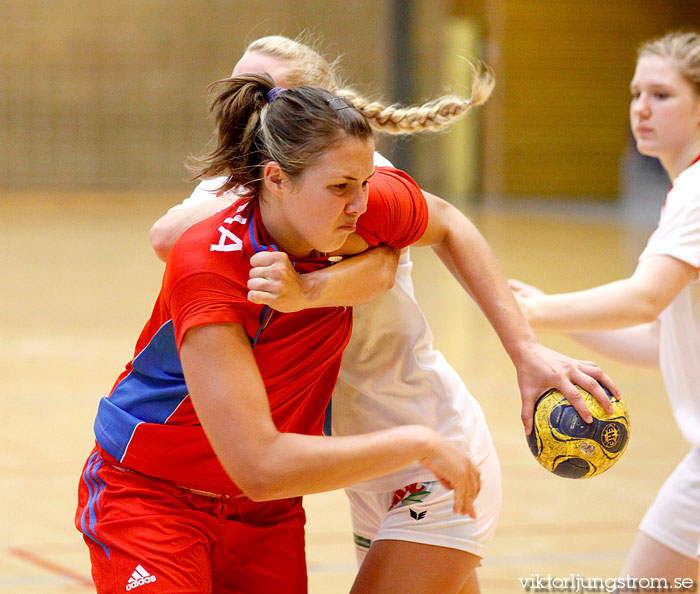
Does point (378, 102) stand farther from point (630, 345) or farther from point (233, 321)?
point (630, 345)

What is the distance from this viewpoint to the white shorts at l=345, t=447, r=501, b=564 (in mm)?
2260

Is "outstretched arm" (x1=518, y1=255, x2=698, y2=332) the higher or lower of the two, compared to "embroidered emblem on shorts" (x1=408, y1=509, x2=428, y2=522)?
higher

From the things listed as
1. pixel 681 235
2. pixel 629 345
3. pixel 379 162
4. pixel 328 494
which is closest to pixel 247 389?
pixel 379 162

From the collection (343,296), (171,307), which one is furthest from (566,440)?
(171,307)

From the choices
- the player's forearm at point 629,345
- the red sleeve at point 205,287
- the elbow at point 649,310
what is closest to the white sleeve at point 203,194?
the red sleeve at point 205,287

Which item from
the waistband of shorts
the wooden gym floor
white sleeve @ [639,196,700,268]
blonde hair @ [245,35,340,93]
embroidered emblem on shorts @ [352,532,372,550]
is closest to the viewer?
the waistband of shorts

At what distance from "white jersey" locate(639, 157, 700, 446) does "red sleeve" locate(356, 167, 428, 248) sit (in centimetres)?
82

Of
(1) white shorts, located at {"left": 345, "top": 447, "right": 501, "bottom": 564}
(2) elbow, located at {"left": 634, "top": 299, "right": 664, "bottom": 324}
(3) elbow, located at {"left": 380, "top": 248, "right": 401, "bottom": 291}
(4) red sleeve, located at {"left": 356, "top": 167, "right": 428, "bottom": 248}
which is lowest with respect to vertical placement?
(1) white shorts, located at {"left": 345, "top": 447, "right": 501, "bottom": 564}

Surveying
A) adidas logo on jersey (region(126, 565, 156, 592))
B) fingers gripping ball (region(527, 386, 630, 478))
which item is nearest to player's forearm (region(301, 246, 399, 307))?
fingers gripping ball (region(527, 386, 630, 478))

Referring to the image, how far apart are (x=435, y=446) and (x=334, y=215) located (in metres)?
0.44

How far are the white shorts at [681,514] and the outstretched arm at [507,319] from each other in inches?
30.9

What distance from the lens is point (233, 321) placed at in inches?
71.8

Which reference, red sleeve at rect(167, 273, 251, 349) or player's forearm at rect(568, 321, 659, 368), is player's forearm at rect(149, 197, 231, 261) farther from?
player's forearm at rect(568, 321, 659, 368)

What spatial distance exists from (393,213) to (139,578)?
85cm
